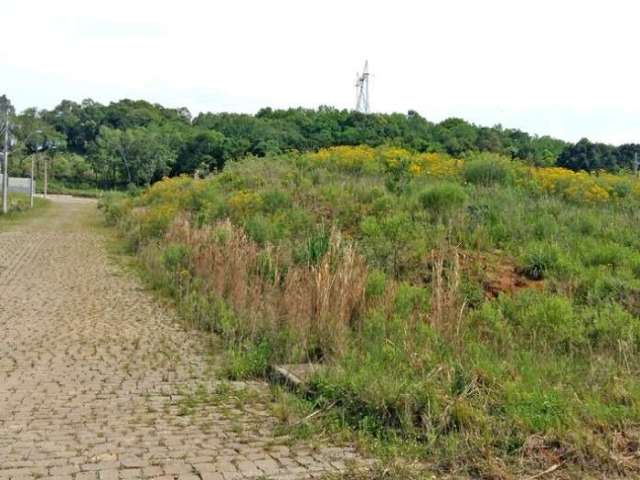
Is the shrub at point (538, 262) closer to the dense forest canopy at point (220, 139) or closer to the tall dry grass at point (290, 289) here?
the tall dry grass at point (290, 289)

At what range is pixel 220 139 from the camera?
66.3m

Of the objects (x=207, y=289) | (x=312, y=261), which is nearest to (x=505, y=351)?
(x=312, y=261)

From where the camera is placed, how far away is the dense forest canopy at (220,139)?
3756 centimetres

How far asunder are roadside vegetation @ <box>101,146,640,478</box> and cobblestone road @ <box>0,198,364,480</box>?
615 millimetres

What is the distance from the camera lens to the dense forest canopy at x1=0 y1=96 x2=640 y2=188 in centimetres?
3756

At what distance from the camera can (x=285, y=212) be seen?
14.7 metres

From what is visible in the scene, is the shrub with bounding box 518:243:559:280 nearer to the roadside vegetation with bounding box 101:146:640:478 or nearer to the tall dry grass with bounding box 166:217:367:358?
the roadside vegetation with bounding box 101:146:640:478

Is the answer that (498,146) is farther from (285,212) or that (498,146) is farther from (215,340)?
(215,340)

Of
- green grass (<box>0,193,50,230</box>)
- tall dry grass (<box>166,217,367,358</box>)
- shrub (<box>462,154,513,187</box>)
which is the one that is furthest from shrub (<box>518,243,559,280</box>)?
green grass (<box>0,193,50,230</box>)

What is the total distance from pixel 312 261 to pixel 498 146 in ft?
97.3

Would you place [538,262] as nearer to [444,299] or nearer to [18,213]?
[444,299]

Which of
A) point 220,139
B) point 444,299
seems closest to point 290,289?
point 444,299

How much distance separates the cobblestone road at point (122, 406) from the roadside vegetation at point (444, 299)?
0.62 meters

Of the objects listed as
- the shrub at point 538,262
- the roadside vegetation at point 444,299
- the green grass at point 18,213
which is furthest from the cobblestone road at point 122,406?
the green grass at point 18,213
